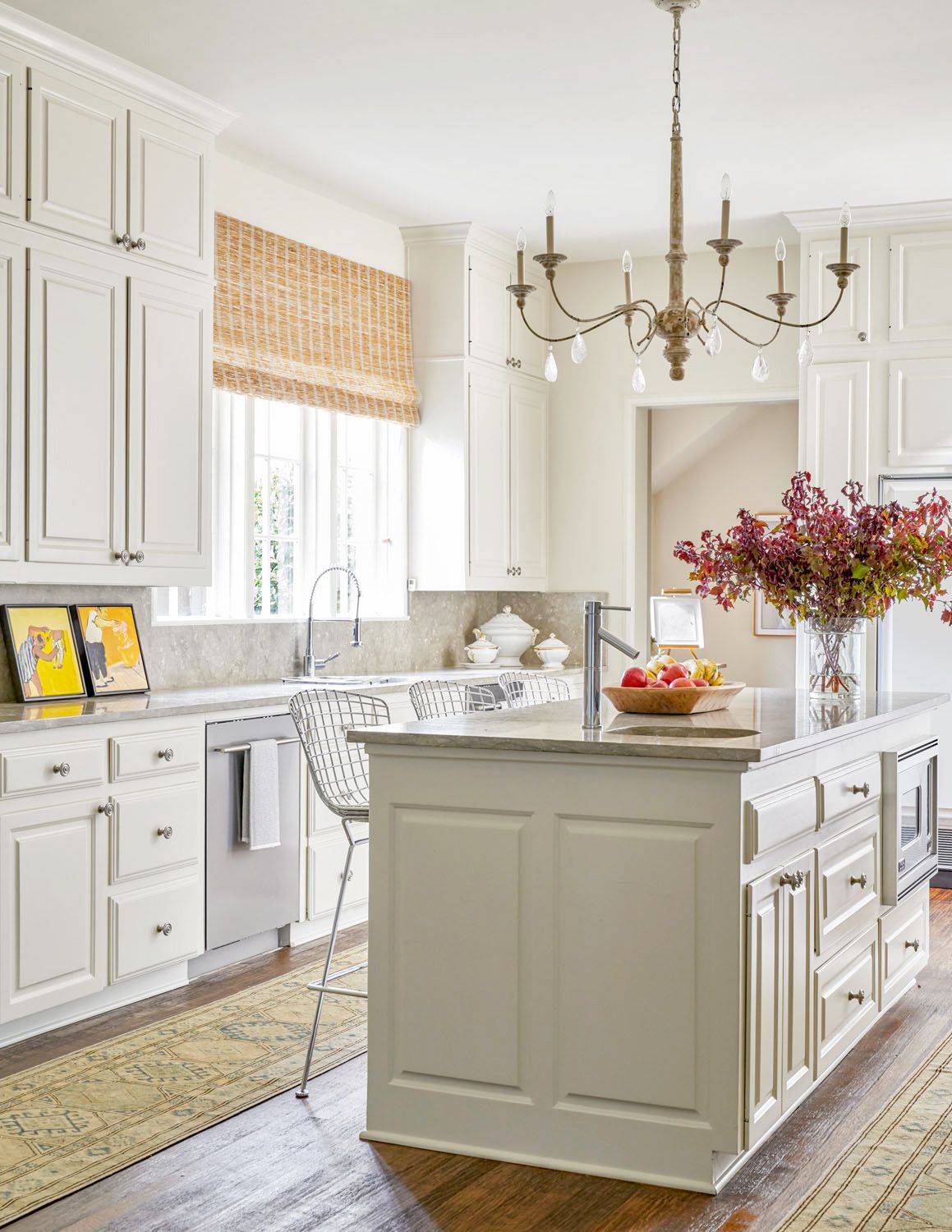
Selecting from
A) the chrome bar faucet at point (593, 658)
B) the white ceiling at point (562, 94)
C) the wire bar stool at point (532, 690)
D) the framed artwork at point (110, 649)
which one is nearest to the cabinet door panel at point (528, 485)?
the white ceiling at point (562, 94)

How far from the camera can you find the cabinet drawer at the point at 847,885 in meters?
3.27

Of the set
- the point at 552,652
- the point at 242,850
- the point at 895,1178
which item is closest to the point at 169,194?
the point at 242,850

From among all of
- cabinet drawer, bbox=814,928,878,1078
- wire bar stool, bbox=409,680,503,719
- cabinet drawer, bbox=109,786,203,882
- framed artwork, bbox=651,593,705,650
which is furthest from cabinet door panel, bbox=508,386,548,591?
cabinet drawer, bbox=814,928,878,1078

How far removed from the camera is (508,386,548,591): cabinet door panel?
6926 mm

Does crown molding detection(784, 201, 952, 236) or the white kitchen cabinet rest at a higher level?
crown molding detection(784, 201, 952, 236)

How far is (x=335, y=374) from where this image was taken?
588cm

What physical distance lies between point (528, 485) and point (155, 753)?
132 inches

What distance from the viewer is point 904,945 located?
4.13 m

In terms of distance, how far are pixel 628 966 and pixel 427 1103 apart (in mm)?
556

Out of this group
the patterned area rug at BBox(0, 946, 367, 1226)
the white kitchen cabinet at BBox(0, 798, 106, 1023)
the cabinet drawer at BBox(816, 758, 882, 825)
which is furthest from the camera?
the white kitchen cabinet at BBox(0, 798, 106, 1023)

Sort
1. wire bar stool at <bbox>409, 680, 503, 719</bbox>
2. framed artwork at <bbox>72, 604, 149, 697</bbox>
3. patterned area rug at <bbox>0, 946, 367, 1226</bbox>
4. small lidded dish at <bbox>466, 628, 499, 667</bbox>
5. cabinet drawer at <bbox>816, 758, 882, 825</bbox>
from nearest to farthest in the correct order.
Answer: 1. patterned area rug at <bbox>0, 946, 367, 1226</bbox>
2. cabinet drawer at <bbox>816, 758, 882, 825</bbox>
3. wire bar stool at <bbox>409, 680, 503, 719</bbox>
4. framed artwork at <bbox>72, 604, 149, 697</bbox>
5. small lidded dish at <bbox>466, 628, 499, 667</bbox>

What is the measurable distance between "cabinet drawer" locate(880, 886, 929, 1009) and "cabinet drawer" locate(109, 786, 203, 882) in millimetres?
2054

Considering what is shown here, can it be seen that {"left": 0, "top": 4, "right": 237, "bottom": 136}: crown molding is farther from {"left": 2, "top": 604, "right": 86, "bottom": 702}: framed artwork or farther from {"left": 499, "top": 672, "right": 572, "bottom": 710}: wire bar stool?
{"left": 499, "top": 672, "right": 572, "bottom": 710}: wire bar stool

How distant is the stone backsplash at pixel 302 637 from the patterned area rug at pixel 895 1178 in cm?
275
